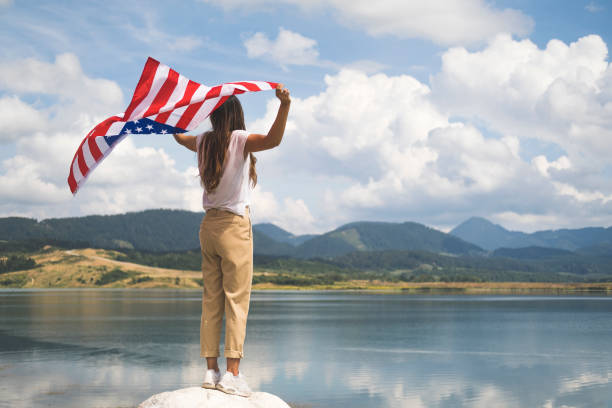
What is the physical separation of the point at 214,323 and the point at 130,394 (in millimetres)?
20185

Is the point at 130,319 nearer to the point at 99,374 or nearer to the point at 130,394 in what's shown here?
the point at 99,374

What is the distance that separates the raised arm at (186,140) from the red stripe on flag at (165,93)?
59cm

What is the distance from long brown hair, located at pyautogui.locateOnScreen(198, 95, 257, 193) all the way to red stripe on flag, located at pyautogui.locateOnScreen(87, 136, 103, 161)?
6.44ft

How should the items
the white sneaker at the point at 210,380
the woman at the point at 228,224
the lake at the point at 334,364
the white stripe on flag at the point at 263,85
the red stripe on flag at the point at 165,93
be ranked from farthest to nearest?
the lake at the point at 334,364
the white sneaker at the point at 210,380
the red stripe on flag at the point at 165,93
the woman at the point at 228,224
the white stripe on flag at the point at 263,85

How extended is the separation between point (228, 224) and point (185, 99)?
6.83 feet

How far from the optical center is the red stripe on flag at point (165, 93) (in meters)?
9.88

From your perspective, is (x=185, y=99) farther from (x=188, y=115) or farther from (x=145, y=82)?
(x=145, y=82)

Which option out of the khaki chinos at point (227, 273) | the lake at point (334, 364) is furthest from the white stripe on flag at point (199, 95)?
the lake at point (334, 364)

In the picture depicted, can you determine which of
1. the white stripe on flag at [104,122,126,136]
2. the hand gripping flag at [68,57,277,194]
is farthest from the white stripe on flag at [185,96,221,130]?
the white stripe on flag at [104,122,126,136]

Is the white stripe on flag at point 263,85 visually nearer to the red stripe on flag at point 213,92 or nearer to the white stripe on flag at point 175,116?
the red stripe on flag at point 213,92

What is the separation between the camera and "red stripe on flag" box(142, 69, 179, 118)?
389 inches

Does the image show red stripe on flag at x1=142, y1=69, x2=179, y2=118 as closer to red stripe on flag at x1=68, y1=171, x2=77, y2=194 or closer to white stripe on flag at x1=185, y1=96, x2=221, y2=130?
white stripe on flag at x1=185, y1=96, x2=221, y2=130

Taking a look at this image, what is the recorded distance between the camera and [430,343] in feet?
168

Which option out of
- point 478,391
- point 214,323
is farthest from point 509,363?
point 214,323
